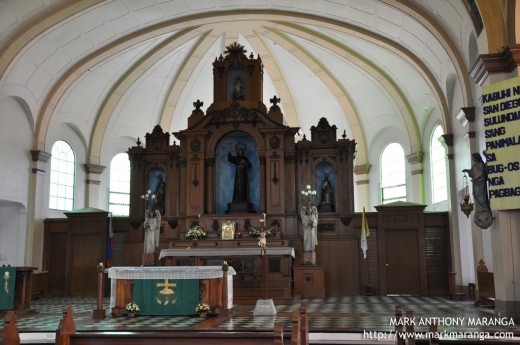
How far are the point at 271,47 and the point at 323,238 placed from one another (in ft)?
27.7

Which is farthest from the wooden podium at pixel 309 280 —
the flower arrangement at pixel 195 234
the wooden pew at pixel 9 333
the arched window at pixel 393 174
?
the wooden pew at pixel 9 333

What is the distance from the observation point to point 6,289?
1454cm

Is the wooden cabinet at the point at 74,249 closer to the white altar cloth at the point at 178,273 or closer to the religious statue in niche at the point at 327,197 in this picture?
the religious statue in niche at the point at 327,197

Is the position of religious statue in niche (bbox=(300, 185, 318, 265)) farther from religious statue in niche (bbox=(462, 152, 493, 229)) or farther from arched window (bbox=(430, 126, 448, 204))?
religious statue in niche (bbox=(462, 152, 493, 229))

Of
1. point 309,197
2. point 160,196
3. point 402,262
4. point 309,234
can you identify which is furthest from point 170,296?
point 402,262

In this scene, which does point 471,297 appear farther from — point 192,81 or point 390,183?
point 192,81

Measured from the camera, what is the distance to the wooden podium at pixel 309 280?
1795 cm

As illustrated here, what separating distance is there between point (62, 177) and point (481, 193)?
1590cm

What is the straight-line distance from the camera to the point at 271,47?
2417 centimetres

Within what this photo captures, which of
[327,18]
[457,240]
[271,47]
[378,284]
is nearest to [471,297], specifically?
[457,240]

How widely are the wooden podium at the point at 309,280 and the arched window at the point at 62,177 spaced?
1012cm

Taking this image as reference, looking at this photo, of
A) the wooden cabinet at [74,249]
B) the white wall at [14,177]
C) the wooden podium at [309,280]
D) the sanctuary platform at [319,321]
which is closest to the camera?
the sanctuary platform at [319,321]

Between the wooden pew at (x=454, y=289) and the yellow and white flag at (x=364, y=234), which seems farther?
the yellow and white flag at (x=364, y=234)

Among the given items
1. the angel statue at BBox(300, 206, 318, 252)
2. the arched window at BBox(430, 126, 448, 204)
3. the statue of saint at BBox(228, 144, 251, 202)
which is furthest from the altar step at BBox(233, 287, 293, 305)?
the arched window at BBox(430, 126, 448, 204)
